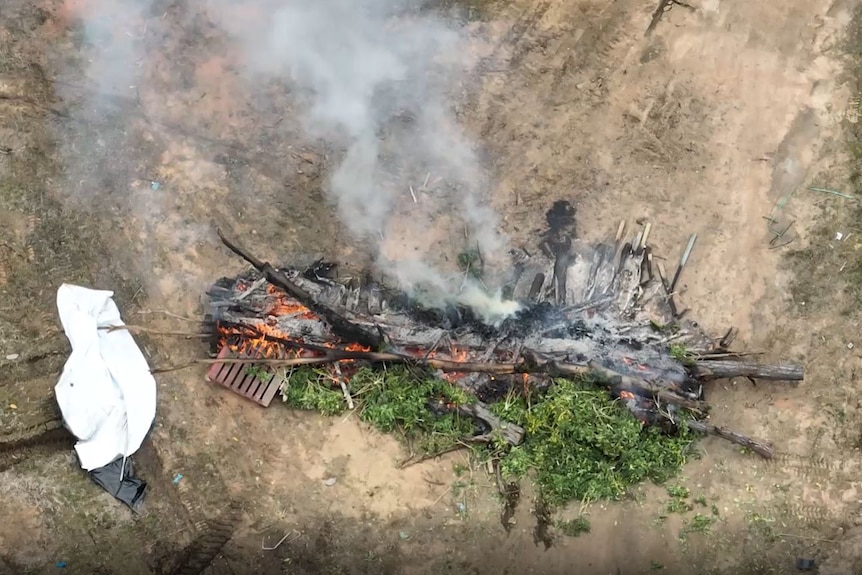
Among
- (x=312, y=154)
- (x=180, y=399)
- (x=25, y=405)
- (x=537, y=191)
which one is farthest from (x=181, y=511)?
(x=537, y=191)

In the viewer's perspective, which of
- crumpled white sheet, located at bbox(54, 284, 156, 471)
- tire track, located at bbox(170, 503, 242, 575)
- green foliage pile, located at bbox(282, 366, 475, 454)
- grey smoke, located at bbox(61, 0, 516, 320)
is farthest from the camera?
grey smoke, located at bbox(61, 0, 516, 320)

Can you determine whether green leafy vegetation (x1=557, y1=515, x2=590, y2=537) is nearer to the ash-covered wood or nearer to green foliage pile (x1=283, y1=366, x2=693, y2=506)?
green foliage pile (x1=283, y1=366, x2=693, y2=506)

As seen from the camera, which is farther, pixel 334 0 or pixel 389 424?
pixel 334 0

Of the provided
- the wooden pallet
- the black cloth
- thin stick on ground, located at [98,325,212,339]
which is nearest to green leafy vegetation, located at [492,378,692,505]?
the wooden pallet

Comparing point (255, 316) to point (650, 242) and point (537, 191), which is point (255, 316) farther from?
point (650, 242)

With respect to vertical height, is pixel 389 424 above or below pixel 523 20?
below
